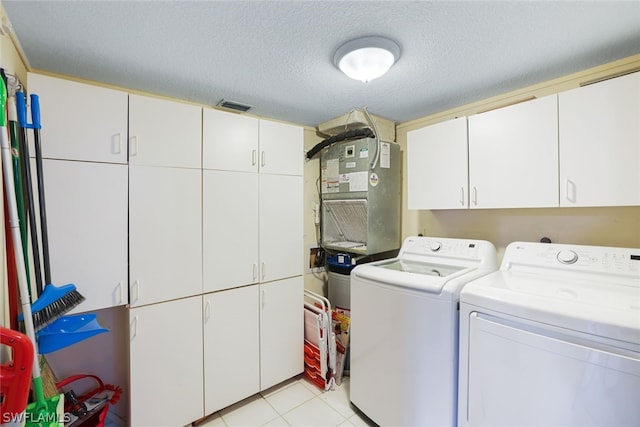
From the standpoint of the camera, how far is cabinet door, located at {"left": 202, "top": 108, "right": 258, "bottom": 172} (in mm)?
1896

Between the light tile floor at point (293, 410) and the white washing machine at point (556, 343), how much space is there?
89 cm

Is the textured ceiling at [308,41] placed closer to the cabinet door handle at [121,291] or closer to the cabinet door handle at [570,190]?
the cabinet door handle at [570,190]

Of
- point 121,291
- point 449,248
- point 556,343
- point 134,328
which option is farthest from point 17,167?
point 449,248

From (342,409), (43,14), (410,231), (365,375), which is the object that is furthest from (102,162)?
(410,231)

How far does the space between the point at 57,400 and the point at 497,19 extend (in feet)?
8.31

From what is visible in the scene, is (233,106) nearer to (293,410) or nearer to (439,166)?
(439,166)

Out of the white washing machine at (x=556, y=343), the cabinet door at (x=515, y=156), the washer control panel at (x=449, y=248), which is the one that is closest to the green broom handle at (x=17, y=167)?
the white washing machine at (x=556, y=343)

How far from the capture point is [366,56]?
1.49 metres

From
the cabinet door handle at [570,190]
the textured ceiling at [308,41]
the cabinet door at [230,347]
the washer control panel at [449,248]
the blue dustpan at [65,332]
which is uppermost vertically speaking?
the textured ceiling at [308,41]

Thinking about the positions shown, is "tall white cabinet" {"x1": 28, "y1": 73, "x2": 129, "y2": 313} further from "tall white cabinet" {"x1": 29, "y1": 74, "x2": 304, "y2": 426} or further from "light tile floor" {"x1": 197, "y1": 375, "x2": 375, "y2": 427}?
"light tile floor" {"x1": 197, "y1": 375, "x2": 375, "y2": 427}

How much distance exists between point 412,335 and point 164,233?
1650 millimetres

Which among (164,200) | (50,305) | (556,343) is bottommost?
(556,343)

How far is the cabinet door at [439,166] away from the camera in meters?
2.00

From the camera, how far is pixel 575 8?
1.20m
